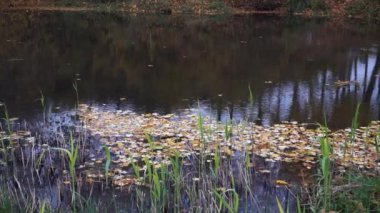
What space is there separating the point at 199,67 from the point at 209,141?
26.4 feet

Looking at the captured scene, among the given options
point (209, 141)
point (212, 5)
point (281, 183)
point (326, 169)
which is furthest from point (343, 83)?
point (212, 5)

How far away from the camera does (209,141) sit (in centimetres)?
769

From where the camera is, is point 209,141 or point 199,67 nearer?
point 209,141

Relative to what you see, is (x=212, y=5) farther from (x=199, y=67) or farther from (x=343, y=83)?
(x=343, y=83)

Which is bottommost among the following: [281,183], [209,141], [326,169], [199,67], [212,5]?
[281,183]

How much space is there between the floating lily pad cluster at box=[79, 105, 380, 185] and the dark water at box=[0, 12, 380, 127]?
0.90m

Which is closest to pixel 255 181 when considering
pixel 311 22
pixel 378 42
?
pixel 378 42

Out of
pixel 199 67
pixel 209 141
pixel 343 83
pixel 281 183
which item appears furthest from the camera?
pixel 199 67

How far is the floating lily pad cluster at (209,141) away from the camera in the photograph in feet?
24.2

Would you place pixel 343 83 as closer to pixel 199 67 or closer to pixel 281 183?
pixel 199 67

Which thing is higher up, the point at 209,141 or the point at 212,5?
the point at 212,5

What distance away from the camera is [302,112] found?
10750 mm

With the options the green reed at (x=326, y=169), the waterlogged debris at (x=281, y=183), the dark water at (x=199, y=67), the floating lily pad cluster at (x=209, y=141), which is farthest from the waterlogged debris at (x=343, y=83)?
the green reed at (x=326, y=169)

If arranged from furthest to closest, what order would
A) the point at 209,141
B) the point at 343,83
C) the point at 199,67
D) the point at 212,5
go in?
1. the point at 212,5
2. the point at 199,67
3. the point at 343,83
4. the point at 209,141
